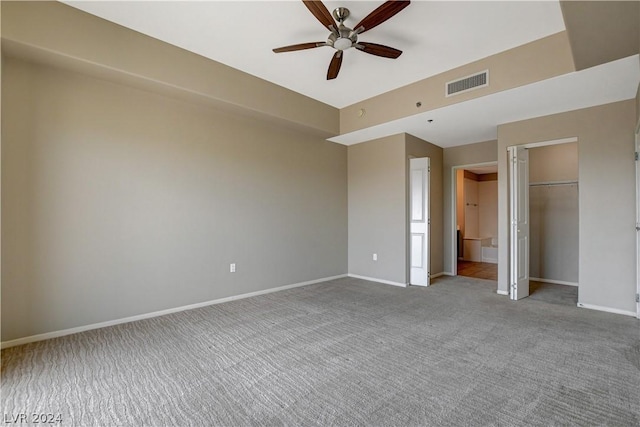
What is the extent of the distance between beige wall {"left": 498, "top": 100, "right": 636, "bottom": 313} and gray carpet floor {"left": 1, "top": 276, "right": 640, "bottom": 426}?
1.31ft

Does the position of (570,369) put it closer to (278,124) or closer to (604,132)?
(604,132)

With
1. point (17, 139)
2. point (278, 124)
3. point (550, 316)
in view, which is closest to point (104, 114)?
point (17, 139)

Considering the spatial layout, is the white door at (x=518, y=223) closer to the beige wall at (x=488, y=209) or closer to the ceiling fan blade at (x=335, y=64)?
the ceiling fan blade at (x=335, y=64)

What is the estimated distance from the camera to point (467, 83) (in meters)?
3.64

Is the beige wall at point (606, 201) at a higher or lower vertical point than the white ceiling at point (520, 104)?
lower

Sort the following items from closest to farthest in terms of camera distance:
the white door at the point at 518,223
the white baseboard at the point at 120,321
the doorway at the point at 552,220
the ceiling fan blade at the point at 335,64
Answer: the white baseboard at the point at 120,321 < the ceiling fan blade at the point at 335,64 < the white door at the point at 518,223 < the doorway at the point at 552,220

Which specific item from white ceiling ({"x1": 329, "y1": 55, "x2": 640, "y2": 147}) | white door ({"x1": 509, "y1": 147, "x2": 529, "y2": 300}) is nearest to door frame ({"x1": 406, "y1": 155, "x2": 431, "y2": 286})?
white ceiling ({"x1": 329, "y1": 55, "x2": 640, "y2": 147})

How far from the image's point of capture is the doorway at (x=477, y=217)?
7.71 metres

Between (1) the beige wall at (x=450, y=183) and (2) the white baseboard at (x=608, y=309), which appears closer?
(2) the white baseboard at (x=608, y=309)

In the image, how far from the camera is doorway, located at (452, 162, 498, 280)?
25.3ft

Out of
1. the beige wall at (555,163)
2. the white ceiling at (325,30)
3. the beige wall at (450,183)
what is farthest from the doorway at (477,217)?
the white ceiling at (325,30)

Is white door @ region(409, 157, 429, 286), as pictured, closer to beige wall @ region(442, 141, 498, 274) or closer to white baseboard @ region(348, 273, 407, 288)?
white baseboard @ region(348, 273, 407, 288)

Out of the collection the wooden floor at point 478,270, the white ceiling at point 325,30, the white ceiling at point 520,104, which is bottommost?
the wooden floor at point 478,270

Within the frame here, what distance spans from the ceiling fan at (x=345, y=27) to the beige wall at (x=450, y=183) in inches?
146
